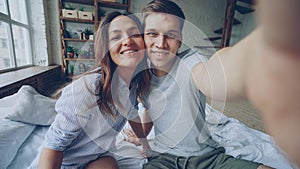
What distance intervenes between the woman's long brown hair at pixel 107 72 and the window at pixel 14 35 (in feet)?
3.99

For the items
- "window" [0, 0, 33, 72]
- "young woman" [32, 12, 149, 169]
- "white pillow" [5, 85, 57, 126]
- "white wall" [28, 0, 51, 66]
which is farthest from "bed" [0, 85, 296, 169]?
"white wall" [28, 0, 51, 66]

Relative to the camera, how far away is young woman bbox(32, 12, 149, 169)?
0.82 ft

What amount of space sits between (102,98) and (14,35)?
1494 mm

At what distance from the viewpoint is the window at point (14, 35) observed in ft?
4.00

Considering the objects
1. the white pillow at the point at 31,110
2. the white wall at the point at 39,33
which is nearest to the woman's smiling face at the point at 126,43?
the white pillow at the point at 31,110

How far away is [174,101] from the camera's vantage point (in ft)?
1.13

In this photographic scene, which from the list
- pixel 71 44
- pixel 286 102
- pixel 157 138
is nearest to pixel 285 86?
pixel 286 102

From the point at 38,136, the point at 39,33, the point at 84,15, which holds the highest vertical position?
the point at 84,15

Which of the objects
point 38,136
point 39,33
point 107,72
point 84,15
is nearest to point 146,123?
point 107,72

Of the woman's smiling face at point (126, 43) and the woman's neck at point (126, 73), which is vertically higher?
the woman's smiling face at point (126, 43)

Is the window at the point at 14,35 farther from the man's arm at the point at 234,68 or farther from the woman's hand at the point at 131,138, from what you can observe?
the man's arm at the point at 234,68

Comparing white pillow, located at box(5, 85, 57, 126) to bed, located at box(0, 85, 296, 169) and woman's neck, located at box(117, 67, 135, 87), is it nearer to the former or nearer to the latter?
bed, located at box(0, 85, 296, 169)

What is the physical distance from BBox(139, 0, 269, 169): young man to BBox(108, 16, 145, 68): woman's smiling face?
0.01m

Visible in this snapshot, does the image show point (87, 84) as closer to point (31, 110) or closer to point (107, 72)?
point (107, 72)
